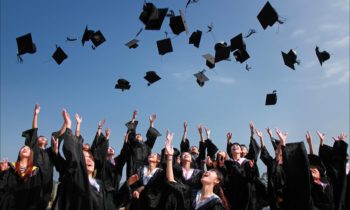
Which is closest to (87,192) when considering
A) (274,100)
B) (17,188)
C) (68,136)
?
(68,136)

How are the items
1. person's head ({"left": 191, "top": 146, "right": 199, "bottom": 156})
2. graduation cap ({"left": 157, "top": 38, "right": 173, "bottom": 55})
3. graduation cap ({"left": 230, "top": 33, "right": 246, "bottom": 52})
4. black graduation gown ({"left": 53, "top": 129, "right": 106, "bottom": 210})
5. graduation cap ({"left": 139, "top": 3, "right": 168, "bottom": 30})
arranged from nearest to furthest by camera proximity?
1. black graduation gown ({"left": 53, "top": 129, "right": 106, "bottom": 210})
2. graduation cap ({"left": 139, "top": 3, "right": 168, "bottom": 30})
3. person's head ({"left": 191, "top": 146, "right": 199, "bottom": 156})
4. graduation cap ({"left": 230, "top": 33, "right": 246, "bottom": 52})
5. graduation cap ({"left": 157, "top": 38, "right": 173, "bottom": 55})

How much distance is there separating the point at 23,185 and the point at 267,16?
5.14m

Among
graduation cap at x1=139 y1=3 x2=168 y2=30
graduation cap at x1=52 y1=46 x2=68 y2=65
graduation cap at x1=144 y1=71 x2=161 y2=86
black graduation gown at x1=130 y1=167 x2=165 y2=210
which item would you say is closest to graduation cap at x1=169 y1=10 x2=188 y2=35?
graduation cap at x1=139 y1=3 x2=168 y2=30

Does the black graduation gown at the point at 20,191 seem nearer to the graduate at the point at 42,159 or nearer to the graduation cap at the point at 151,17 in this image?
the graduate at the point at 42,159

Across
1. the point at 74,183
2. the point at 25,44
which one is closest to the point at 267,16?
the point at 25,44

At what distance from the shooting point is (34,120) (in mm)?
6004

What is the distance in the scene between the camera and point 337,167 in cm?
589

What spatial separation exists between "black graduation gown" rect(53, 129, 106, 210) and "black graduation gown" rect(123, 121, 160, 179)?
2977 millimetres

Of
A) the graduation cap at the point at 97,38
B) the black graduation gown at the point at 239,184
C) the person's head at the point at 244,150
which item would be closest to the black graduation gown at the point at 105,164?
the black graduation gown at the point at 239,184

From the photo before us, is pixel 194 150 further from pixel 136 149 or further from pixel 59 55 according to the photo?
pixel 59 55

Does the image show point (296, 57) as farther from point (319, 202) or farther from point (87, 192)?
point (87, 192)

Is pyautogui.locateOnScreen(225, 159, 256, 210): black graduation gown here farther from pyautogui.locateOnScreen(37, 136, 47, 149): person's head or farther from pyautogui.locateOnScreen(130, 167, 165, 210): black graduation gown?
pyautogui.locateOnScreen(37, 136, 47, 149): person's head

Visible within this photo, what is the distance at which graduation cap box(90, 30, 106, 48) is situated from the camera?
7699mm

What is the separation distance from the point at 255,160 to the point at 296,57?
2.34 meters
